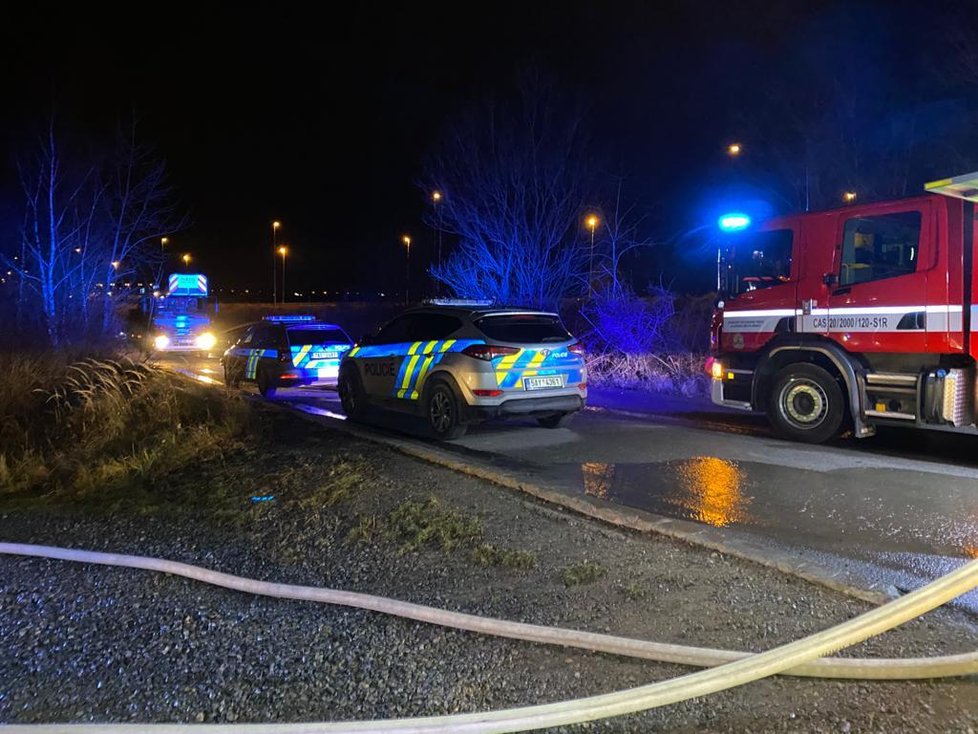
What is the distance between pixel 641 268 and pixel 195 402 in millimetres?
18258

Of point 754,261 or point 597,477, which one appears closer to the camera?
point 597,477

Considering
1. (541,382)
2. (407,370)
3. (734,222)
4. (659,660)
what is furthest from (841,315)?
(659,660)

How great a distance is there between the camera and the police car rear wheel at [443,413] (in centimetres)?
866

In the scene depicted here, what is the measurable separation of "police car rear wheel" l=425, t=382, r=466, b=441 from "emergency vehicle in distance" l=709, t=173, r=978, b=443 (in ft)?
10.9

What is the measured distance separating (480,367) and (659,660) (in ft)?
17.4

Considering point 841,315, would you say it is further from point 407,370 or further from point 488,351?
point 407,370

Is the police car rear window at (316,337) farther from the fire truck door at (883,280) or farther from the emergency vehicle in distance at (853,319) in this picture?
the fire truck door at (883,280)

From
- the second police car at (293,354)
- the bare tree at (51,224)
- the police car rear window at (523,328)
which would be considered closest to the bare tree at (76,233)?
the bare tree at (51,224)

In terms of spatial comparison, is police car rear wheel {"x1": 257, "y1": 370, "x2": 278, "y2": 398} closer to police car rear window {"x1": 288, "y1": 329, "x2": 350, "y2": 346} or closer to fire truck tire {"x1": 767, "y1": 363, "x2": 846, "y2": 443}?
police car rear window {"x1": 288, "y1": 329, "x2": 350, "y2": 346}

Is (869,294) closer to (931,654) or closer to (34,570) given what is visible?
(931,654)

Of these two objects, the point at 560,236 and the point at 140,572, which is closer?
the point at 140,572

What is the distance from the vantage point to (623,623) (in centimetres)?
359

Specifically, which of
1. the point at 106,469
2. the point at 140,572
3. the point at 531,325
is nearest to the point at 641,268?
the point at 531,325

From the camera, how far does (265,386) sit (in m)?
13.6
